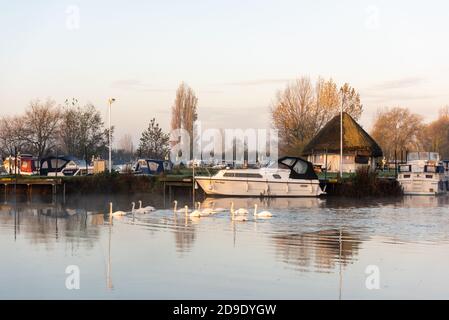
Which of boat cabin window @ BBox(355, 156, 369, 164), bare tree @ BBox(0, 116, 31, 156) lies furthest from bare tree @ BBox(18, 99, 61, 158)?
boat cabin window @ BBox(355, 156, 369, 164)

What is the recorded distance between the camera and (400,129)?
12306 cm

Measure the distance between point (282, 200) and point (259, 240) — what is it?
3005 cm

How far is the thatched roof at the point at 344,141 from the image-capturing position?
3409 inches

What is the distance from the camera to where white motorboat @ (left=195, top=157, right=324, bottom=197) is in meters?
64.1

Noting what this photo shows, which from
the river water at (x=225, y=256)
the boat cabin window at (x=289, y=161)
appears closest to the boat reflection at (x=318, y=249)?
the river water at (x=225, y=256)

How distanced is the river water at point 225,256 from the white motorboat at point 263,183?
63.4ft

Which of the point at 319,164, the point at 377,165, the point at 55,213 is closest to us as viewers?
the point at 55,213

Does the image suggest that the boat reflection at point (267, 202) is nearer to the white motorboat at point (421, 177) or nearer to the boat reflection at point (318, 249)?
the white motorboat at point (421, 177)

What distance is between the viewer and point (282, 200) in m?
60.4

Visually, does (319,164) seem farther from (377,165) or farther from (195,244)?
(195,244)

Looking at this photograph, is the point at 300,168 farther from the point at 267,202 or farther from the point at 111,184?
the point at 111,184
